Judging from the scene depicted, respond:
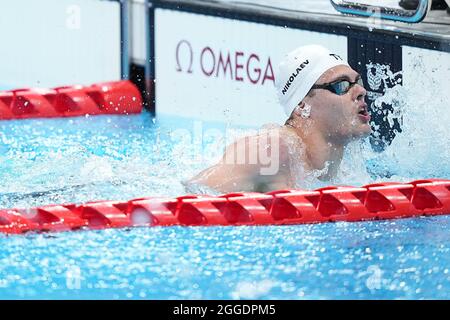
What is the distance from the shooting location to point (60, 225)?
171 inches

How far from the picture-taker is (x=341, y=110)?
16.0ft

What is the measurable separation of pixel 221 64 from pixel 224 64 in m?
0.02

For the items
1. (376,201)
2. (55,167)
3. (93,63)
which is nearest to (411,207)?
(376,201)

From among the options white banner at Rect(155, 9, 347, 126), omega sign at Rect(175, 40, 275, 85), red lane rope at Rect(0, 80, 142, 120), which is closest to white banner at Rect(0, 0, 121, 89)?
red lane rope at Rect(0, 80, 142, 120)

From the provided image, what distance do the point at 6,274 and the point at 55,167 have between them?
1652mm

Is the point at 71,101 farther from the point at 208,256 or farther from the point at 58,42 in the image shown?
the point at 208,256

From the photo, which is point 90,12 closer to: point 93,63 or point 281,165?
point 93,63

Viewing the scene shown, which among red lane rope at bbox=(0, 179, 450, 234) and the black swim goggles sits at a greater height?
Answer: the black swim goggles

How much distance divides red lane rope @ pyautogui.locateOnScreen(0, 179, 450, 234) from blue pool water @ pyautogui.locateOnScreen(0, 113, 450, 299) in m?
0.05

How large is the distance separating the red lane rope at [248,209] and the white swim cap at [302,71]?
1.54 feet

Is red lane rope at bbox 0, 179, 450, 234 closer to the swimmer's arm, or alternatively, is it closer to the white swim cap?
the swimmer's arm

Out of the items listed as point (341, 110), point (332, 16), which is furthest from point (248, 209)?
point (332, 16)

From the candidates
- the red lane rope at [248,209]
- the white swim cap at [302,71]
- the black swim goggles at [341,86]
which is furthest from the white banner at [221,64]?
the red lane rope at [248,209]

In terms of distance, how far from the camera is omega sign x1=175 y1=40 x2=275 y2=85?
650 cm
